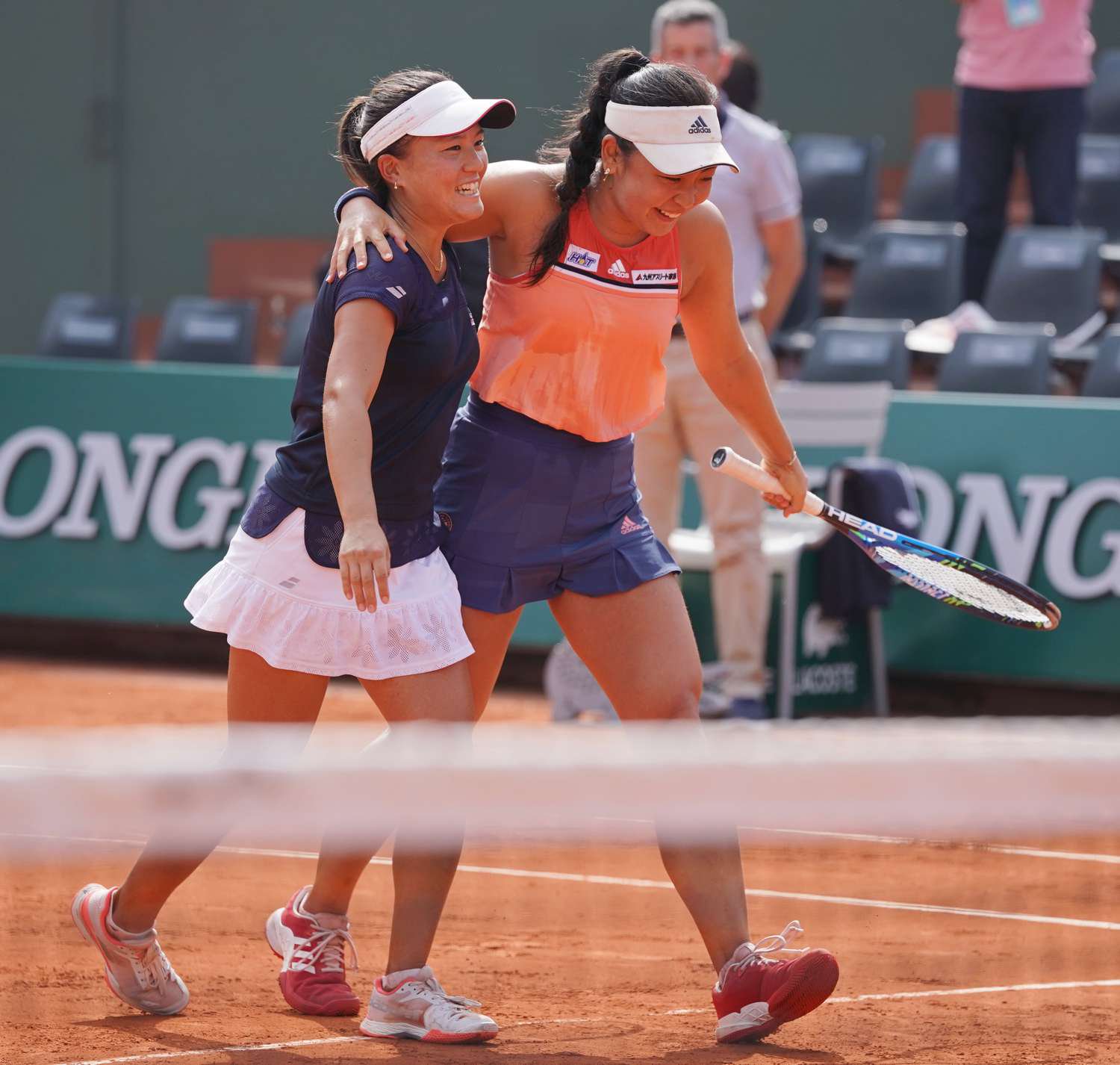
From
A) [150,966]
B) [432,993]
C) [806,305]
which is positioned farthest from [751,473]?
[806,305]

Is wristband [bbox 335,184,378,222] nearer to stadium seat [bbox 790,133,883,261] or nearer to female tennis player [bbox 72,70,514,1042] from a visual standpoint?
female tennis player [bbox 72,70,514,1042]

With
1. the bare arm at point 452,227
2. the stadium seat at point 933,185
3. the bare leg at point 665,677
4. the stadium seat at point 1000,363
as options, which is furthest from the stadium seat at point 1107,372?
the bare arm at point 452,227

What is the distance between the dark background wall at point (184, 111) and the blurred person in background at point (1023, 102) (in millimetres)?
4220

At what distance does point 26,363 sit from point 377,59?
188 inches

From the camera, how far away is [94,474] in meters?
8.52

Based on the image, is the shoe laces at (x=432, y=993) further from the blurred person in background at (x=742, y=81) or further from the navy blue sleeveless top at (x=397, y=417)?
the blurred person in background at (x=742, y=81)

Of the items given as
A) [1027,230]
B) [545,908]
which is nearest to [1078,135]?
[1027,230]

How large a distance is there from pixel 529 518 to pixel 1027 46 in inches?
226

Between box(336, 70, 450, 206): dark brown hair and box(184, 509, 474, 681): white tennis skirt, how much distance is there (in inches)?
23.9

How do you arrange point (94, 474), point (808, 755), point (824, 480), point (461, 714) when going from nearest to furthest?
1. point (808, 755)
2. point (461, 714)
3. point (824, 480)
4. point (94, 474)

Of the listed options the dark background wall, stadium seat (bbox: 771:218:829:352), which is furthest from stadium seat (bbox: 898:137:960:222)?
the dark background wall

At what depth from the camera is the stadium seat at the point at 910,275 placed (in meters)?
9.36

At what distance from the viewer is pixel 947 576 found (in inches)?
173

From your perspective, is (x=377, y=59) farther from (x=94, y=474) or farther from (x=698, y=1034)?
(x=698, y=1034)
